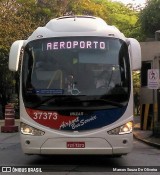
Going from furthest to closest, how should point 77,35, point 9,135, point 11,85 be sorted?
point 11,85 < point 9,135 < point 77,35

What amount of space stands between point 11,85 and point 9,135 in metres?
17.2

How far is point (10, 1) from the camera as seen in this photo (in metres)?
29.5

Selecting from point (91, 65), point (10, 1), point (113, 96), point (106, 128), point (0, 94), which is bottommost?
point (0, 94)

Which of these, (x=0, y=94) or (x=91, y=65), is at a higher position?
(x=91, y=65)

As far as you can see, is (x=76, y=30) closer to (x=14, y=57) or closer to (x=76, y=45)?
(x=76, y=45)

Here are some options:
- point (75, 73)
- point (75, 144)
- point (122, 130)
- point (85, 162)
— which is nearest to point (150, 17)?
point (85, 162)

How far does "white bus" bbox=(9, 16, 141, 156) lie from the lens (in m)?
8.99

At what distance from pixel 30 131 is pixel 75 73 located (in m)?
1.59

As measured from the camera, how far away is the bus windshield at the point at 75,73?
909 centimetres

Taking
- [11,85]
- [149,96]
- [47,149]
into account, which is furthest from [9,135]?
[11,85]

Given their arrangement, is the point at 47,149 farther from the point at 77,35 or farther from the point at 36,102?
the point at 77,35

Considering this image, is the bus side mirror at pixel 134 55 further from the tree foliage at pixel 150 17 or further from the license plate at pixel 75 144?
the tree foliage at pixel 150 17

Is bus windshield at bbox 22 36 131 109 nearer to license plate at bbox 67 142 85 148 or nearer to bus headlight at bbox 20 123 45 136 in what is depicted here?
bus headlight at bbox 20 123 45 136

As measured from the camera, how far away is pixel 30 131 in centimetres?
912
